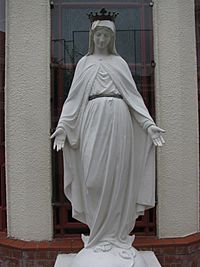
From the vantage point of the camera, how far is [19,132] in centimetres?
437

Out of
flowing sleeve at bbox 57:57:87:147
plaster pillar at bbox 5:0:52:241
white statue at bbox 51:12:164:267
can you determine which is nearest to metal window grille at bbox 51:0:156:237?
plaster pillar at bbox 5:0:52:241

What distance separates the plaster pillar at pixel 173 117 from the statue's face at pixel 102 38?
1.08 metres

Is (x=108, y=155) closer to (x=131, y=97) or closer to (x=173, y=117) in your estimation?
(x=131, y=97)

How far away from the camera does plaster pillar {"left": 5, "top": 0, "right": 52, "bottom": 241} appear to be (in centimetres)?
434

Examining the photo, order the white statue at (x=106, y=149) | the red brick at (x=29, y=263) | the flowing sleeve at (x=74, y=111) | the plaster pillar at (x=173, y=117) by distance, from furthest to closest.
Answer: the plaster pillar at (x=173, y=117) → the red brick at (x=29, y=263) → the flowing sleeve at (x=74, y=111) → the white statue at (x=106, y=149)

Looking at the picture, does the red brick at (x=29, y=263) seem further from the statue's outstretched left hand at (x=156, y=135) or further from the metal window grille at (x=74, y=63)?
the statue's outstretched left hand at (x=156, y=135)

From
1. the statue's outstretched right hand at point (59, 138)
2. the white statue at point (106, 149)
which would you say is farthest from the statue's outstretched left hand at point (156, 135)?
the statue's outstretched right hand at point (59, 138)

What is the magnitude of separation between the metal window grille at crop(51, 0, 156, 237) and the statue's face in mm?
1024

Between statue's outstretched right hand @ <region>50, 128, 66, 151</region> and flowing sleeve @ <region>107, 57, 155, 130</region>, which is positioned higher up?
flowing sleeve @ <region>107, 57, 155, 130</region>

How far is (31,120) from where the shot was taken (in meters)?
4.36

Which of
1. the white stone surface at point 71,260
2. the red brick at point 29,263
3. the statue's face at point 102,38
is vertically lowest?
the red brick at point 29,263

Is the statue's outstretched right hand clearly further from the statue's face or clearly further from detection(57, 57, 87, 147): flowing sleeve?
the statue's face

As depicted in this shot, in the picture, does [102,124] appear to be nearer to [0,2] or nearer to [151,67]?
[151,67]

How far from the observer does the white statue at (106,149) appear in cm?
328
